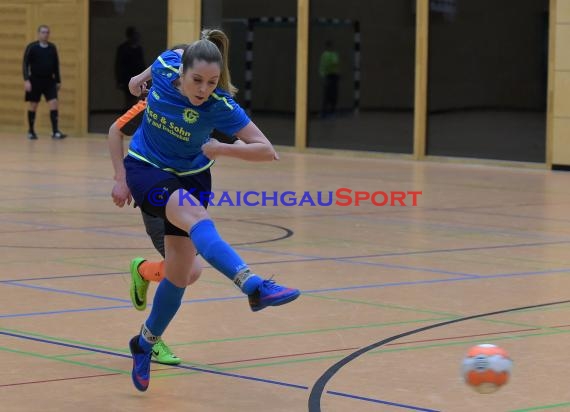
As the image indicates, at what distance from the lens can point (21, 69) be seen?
29.2 meters

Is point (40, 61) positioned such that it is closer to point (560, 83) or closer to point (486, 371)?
point (560, 83)

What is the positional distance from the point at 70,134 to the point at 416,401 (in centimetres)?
2356

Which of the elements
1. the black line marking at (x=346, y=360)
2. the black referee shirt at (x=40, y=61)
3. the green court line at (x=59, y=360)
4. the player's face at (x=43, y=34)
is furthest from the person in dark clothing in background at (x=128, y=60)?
the green court line at (x=59, y=360)

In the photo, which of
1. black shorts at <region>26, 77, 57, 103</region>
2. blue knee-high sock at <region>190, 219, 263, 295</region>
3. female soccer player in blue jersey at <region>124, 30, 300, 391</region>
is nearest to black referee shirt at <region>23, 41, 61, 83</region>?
black shorts at <region>26, 77, 57, 103</region>

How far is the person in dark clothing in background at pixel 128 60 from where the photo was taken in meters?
27.2

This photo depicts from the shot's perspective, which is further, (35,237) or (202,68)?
(35,237)

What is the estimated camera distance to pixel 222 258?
575 cm

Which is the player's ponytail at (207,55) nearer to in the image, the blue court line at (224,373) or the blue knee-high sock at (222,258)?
the blue knee-high sock at (222,258)

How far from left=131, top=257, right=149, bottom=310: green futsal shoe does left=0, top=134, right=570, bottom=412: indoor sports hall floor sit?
18 centimetres

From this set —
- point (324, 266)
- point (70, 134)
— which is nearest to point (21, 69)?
point (70, 134)

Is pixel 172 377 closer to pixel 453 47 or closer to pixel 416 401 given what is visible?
pixel 416 401

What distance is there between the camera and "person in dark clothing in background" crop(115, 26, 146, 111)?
2716cm

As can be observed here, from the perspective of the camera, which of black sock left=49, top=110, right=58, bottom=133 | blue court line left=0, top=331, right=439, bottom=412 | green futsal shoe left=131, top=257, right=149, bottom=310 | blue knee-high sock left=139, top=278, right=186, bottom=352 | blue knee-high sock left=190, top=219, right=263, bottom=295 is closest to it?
blue knee-high sock left=190, top=219, right=263, bottom=295

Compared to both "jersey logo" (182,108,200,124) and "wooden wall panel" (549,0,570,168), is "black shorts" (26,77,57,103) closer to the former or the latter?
"wooden wall panel" (549,0,570,168)
